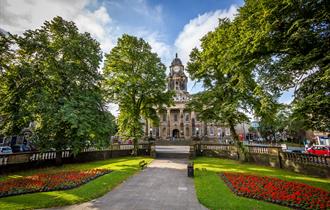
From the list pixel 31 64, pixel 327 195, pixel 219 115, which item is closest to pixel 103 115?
pixel 31 64

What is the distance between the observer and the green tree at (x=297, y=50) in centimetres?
877

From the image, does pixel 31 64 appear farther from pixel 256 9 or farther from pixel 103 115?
pixel 256 9

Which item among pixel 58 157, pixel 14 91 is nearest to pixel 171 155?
pixel 58 157

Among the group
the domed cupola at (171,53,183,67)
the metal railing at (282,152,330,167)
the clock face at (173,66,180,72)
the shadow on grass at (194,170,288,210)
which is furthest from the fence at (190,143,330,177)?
the domed cupola at (171,53,183,67)

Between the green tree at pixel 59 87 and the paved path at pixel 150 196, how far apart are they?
5767 mm

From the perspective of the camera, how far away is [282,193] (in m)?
8.00

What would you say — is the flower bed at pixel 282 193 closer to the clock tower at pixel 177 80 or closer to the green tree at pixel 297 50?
the green tree at pixel 297 50

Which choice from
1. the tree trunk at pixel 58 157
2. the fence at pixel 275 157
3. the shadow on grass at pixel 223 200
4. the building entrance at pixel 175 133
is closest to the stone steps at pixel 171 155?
the fence at pixel 275 157

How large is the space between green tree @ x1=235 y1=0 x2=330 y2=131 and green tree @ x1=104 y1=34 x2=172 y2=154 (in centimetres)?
1406

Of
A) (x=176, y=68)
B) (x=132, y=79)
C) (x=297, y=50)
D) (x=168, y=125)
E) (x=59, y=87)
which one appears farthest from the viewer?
(x=176, y=68)

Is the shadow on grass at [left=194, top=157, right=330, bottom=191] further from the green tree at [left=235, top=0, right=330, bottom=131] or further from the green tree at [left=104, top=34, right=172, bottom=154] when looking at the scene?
the green tree at [left=104, top=34, right=172, bottom=154]

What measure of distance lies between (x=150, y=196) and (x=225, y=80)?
14899 mm

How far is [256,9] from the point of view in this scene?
11594mm

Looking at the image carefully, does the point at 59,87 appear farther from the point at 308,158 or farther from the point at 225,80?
the point at 308,158
